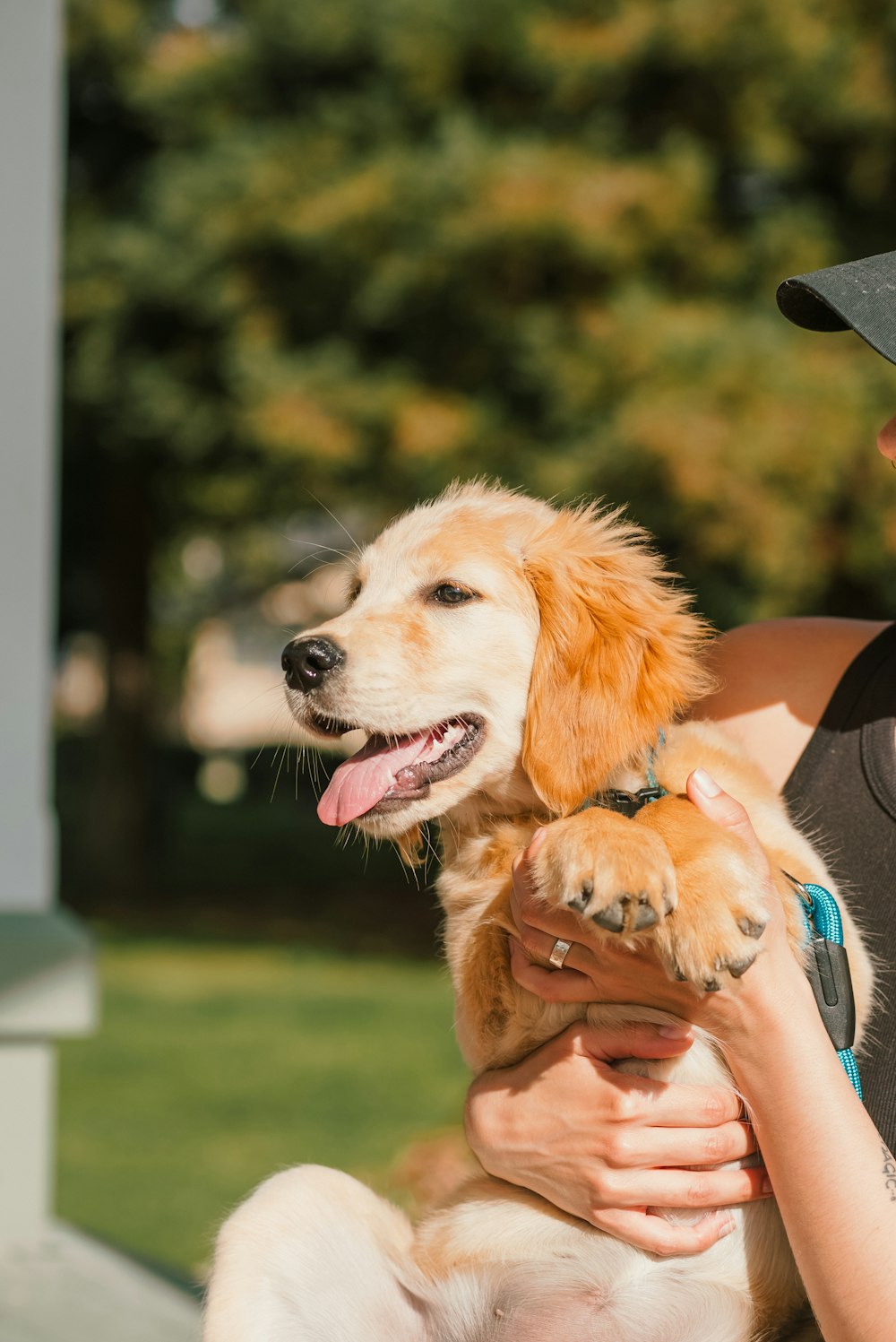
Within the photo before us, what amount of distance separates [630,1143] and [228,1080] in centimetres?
707

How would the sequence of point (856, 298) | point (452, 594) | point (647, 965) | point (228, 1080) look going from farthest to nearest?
point (228, 1080), point (452, 594), point (856, 298), point (647, 965)

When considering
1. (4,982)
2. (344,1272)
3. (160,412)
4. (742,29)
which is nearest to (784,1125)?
(344,1272)

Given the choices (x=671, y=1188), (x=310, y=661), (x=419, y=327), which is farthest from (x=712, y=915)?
(x=419, y=327)

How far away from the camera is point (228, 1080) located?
28.8 ft

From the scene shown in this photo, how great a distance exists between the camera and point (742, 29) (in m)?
8.94

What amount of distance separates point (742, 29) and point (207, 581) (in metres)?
12.6

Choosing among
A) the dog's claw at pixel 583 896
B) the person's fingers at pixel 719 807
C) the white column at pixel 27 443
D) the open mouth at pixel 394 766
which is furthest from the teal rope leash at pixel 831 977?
the white column at pixel 27 443

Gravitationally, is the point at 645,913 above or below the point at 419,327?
above

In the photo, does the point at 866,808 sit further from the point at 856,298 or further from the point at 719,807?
the point at 856,298

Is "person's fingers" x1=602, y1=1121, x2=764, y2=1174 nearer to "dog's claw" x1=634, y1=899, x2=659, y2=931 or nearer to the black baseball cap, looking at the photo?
"dog's claw" x1=634, y1=899, x2=659, y2=931

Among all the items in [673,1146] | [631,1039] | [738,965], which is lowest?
[673,1146]

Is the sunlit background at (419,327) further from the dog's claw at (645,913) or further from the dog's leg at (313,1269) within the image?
the dog's claw at (645,913)

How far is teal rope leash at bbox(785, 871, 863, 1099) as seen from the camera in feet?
7.07

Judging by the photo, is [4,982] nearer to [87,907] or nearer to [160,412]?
[160,412]
